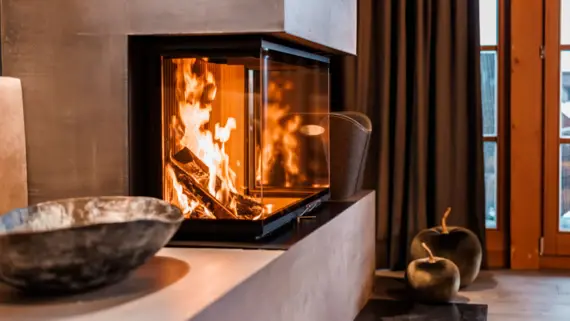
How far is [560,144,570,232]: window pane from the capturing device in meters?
4.25

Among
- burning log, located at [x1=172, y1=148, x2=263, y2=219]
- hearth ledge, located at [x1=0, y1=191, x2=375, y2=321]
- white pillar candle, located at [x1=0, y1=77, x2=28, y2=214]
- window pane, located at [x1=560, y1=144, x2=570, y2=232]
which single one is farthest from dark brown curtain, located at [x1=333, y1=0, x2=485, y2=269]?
white pillar candle, located at [x1=0, y1=77, x2=28, y2=214]

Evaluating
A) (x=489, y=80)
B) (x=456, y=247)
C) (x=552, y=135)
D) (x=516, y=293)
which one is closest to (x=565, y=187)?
(x=552, y=135)

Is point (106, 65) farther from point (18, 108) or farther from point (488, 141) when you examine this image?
point (488, 141)

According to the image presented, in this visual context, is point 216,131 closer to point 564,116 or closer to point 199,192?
point 199,192

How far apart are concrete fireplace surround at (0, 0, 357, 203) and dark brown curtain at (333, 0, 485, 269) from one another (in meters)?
1.80

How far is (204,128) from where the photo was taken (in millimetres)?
2498

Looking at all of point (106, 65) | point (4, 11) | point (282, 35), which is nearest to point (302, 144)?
point (282, 35)

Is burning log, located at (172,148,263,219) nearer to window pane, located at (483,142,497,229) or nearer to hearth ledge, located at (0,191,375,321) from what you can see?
hearth ledge, located at (0,191,375,321)

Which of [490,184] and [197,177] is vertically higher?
[197,177]

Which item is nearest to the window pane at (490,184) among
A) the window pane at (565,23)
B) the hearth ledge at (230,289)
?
the window pane at (565,23)

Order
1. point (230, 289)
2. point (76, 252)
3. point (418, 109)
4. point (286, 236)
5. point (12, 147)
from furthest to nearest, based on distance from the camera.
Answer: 1. point (418, 109)
2. point (286, 236)
3. point (12, 147)
4. point (230, 289)
5. point (76, 252)

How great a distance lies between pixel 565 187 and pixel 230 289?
9.62 feet

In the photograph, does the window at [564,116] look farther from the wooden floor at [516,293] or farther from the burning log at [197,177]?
the burning log at [197,177]

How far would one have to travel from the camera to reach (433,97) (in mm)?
4223
